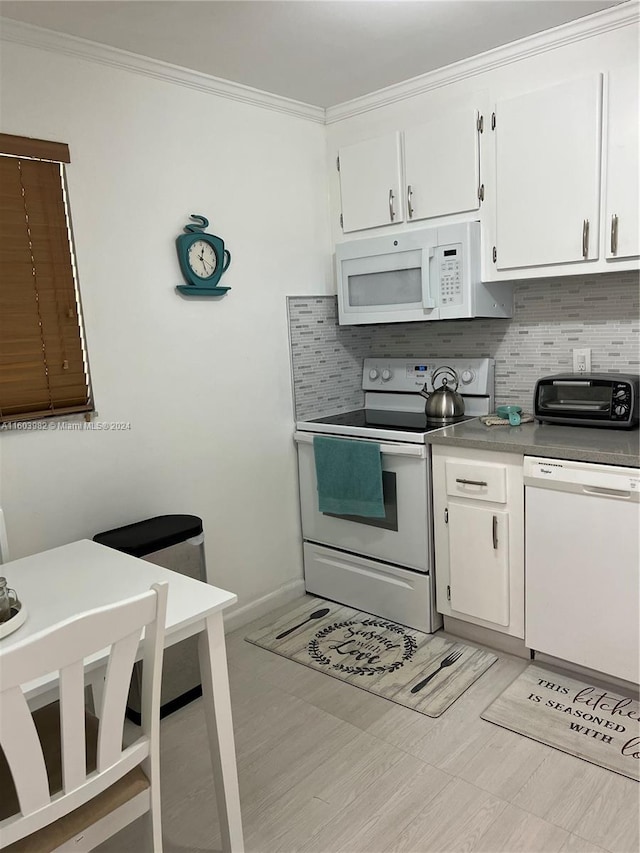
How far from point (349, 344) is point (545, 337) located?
1.02m

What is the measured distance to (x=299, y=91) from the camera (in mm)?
2922

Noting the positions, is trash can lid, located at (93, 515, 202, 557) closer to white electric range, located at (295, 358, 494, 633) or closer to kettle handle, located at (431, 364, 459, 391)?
white electric range, located at (295, 358, 494, 633)

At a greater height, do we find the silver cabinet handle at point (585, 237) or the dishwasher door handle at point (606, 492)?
the silver cabinet handle at point (585, 237)

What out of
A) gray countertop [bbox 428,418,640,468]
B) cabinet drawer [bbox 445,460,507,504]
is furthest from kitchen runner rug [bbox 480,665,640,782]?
gray countertop [bbox 428,418,640,468]

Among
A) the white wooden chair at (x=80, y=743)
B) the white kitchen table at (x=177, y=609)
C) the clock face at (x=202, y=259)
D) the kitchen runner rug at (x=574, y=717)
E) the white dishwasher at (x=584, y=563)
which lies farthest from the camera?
the clock face at (x=202, y=259)

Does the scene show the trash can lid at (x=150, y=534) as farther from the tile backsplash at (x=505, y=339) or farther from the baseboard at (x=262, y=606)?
the tile backsplash at (x=505, y=339)

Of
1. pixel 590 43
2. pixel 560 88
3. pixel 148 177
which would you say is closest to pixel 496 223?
pixel 560 88

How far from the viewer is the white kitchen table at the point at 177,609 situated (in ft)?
5.16

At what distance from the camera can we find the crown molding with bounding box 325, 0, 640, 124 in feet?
7.54

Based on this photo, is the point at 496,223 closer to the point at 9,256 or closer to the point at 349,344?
the point at 349,344

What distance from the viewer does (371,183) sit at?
3.07 meters

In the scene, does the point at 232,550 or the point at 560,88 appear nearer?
the point at 560,88

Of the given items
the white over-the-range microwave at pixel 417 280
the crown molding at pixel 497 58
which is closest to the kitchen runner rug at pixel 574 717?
the white over-the-range microwave at pixel 417 280

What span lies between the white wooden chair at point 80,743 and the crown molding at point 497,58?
2401 mm
